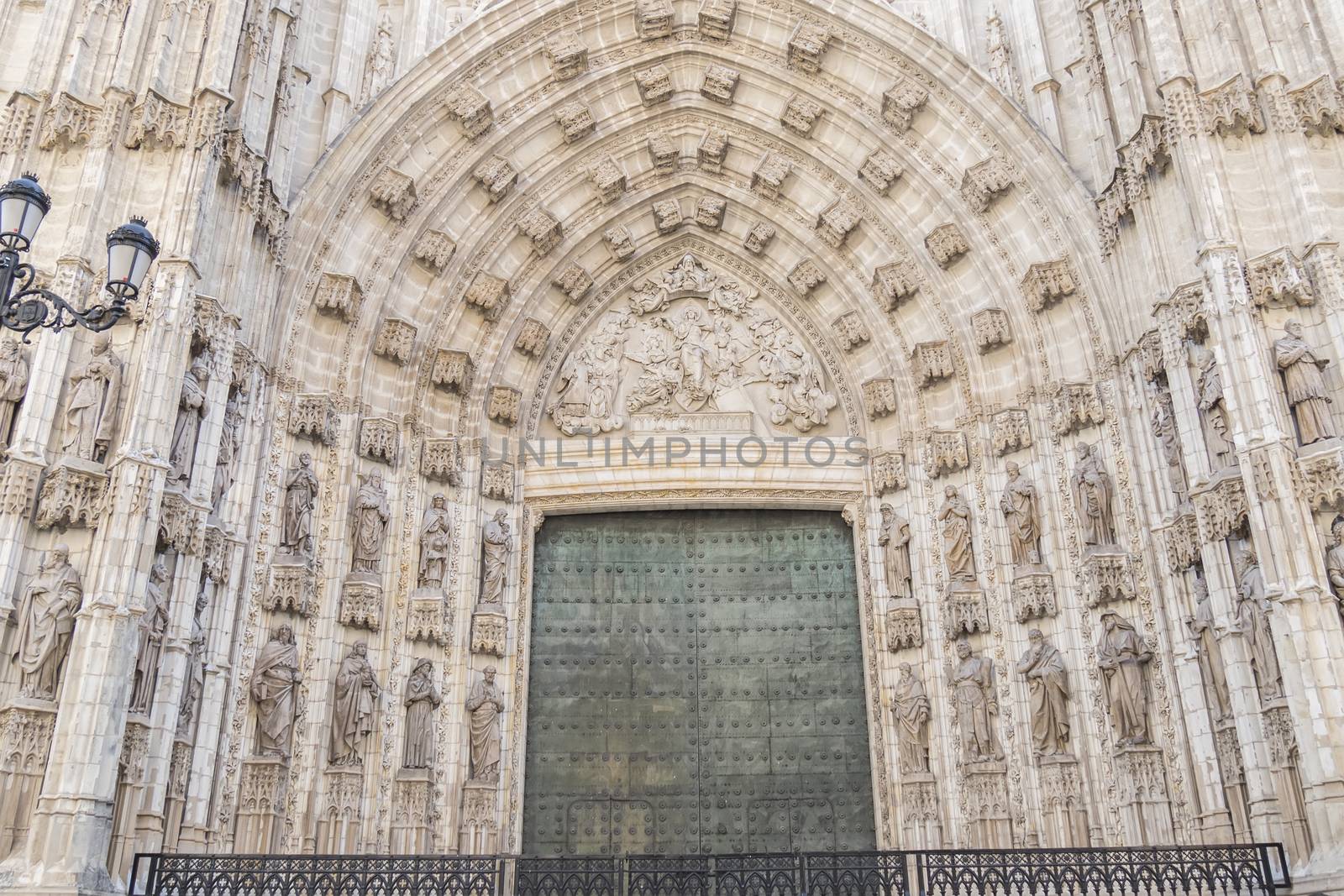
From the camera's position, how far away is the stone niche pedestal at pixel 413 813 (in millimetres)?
10516

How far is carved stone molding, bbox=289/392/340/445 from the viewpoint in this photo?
11125 mm

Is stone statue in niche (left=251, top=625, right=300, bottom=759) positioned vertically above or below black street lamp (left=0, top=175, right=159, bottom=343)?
below

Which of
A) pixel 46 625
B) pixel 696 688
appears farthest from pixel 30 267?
pixel 696 688

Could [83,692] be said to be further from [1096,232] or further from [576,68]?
[1096,232]

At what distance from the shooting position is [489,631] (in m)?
11.7

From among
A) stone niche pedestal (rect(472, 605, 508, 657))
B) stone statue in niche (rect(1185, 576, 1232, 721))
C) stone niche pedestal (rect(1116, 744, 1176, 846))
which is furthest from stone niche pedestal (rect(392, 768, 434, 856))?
stone statue in niche (rect(1185, 576, 1232, 721))

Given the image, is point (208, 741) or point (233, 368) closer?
point (208, 741)

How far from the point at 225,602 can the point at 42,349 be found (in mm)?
2567

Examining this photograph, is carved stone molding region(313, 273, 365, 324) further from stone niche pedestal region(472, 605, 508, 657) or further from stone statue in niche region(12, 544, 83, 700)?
stone statue in niche region(12, 544, 83, 700)

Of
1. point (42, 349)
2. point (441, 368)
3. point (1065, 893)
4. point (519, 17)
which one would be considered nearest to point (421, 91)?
point (519, 17)

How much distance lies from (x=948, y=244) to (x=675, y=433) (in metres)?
3.67

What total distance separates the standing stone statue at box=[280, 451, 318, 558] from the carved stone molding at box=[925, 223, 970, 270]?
275 inches

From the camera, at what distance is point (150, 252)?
651 centimetres

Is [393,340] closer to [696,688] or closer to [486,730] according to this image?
[486,730]
